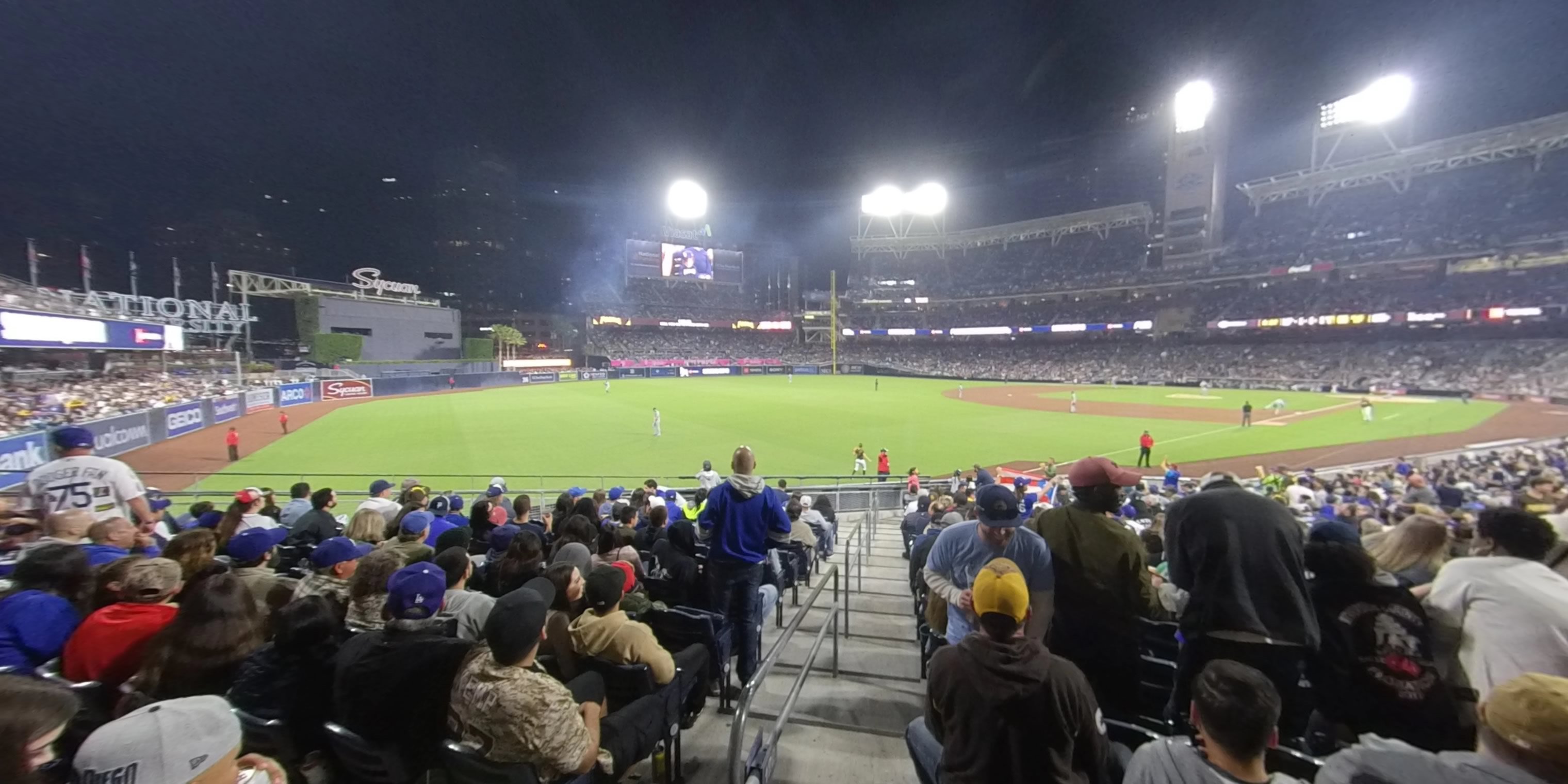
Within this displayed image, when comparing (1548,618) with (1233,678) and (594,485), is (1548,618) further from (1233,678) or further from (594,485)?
(594,485)

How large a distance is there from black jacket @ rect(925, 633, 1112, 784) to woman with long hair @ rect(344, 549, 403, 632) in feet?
10.7

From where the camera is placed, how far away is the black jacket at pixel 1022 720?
7.03 ft

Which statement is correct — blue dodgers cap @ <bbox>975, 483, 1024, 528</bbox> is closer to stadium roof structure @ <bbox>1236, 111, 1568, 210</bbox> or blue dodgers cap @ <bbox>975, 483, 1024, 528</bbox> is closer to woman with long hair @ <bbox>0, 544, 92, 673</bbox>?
woman with long hair @ <bbox>0, 544, 92, 673</bbox>

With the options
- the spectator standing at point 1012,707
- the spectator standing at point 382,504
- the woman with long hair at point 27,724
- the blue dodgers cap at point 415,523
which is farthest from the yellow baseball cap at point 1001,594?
the spectator standing at point 382,504

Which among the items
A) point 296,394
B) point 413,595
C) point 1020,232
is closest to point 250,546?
point 413,595

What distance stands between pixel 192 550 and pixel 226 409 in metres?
35.9

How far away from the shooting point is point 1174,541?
3.36 meters

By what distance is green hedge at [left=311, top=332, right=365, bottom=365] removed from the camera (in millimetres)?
52031

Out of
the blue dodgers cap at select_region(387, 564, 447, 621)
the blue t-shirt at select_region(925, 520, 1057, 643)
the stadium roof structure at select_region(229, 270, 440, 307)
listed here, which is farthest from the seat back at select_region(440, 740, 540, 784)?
the stadium roof structure at select_region(229, 270, 440, 307)

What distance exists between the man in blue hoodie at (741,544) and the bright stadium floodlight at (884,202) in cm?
8548

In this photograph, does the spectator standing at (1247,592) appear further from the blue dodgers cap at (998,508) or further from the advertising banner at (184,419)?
the advertising banner at (184,419)

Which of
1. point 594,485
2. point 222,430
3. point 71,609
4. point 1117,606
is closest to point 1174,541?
point 1117,606

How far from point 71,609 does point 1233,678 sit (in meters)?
5.65

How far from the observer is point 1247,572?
121 inches
